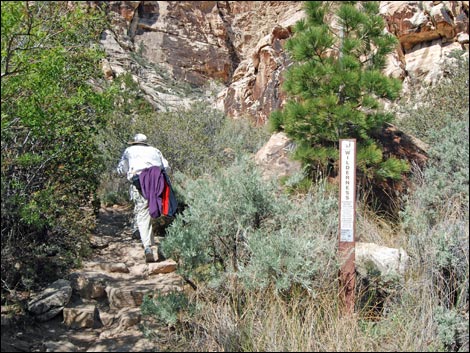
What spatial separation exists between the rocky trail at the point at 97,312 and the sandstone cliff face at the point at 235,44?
1110 cm

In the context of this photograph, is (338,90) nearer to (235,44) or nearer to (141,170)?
(141,170)

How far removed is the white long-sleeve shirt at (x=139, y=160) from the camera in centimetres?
579

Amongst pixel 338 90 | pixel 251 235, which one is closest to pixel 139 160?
pixel 251 235

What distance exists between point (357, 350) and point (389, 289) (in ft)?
2.77

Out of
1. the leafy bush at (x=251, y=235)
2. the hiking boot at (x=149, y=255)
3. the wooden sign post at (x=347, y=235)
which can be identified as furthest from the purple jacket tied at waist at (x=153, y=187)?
the wooden sign post at (x=347, y=235)

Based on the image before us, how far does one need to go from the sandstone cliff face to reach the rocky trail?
36.4 feet

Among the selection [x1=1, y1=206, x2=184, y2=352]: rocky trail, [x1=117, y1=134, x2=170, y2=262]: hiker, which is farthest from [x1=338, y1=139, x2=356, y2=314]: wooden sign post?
[x1=117, y1=134, x2=170, y2=262]: hiker

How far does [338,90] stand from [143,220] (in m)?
2.91

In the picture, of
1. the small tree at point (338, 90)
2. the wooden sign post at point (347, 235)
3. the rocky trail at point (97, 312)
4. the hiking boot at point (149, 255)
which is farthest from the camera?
the small tree at point (338, 90)

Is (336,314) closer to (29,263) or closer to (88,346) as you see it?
(88,346)

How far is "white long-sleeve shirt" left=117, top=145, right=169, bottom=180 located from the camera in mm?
→ 5789

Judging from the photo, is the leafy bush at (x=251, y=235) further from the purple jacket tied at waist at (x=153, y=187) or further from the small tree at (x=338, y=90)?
the small tree at (x=338, y=90)

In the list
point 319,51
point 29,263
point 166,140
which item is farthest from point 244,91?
point 29,263

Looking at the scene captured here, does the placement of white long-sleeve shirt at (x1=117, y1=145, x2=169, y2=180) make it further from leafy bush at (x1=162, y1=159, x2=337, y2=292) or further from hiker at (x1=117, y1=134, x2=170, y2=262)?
leafy bush at (x1=162, y1=159, x2=337, y2=292)
